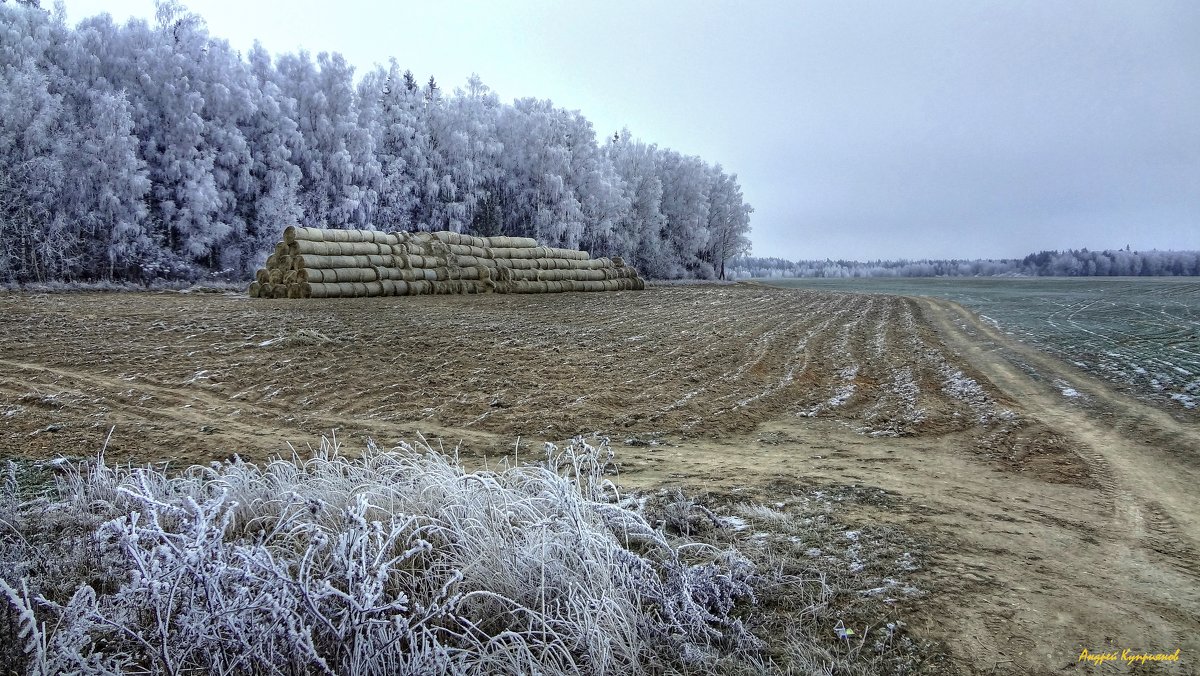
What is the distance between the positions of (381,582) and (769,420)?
16.7ft

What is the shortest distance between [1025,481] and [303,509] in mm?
4701

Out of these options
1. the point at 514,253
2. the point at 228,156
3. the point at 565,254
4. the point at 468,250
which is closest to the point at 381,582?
the point at 468,250

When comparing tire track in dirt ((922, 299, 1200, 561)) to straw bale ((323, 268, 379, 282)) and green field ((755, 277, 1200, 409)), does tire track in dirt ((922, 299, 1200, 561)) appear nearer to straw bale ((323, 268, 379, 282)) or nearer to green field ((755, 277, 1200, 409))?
green field ((755, 277, 1200, 409))

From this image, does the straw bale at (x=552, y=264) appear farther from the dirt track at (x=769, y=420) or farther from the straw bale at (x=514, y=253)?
the dirt track at (x=769, y=420)

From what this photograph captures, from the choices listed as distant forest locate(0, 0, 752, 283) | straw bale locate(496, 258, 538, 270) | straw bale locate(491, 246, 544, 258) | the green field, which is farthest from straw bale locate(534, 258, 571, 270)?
the green field

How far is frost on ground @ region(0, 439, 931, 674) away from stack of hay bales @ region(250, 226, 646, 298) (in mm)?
17227

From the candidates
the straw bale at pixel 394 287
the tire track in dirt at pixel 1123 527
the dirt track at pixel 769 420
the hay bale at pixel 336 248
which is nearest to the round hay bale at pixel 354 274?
the straw bale at pixel 394 287

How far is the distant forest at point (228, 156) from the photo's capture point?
23.4 m

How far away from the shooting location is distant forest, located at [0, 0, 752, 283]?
2341 centimetres

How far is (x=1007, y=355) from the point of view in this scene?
10672 millimetres

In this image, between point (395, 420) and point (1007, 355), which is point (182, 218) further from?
point (1007, 355)

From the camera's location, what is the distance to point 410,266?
22.9 metres

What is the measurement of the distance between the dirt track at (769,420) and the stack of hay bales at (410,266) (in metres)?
7.24

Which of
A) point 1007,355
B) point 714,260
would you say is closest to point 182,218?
point 1007,355
